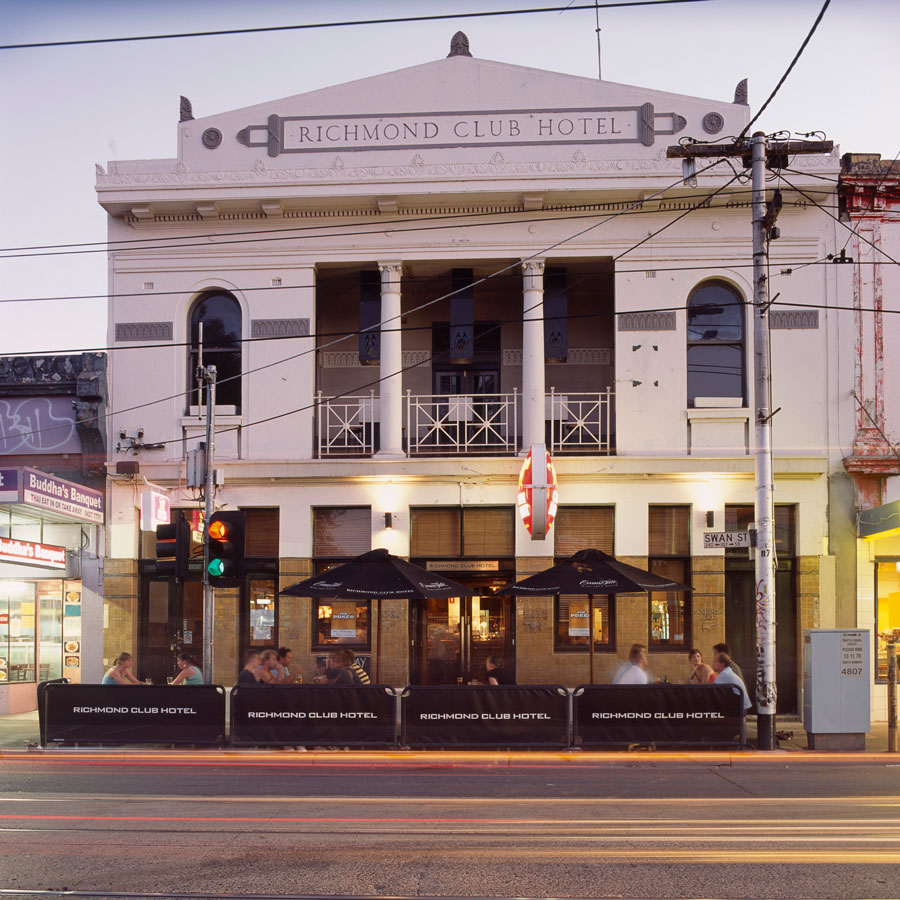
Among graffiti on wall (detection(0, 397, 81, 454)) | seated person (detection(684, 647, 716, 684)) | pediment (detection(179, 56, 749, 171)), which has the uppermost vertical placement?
pediment (detection(179, 56, 749, 171))

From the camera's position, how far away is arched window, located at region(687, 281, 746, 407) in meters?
21.2

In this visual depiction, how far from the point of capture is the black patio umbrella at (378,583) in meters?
16.8

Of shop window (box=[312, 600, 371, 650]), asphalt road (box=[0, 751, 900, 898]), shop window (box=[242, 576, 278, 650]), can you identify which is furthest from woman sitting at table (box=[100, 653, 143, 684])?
shop window (box=[312, 600, 371, 650])

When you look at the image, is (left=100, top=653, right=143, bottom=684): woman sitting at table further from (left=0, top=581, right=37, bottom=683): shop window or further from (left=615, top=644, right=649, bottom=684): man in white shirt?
(left=615, top=644, right=649, bottom=684): man in white shirt

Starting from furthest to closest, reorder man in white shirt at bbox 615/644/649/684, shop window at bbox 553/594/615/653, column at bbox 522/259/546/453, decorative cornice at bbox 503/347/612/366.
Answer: decorative cornice at bbox 503/347/612/366, column at bbox 522/259/546/453, shop window at bbox 553/594/615/653, man in white shirt at bbox 615/644/649/684

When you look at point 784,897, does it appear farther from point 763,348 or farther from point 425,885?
point 763,348

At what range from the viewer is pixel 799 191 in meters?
19.8

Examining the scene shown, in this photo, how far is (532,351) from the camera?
832 inches

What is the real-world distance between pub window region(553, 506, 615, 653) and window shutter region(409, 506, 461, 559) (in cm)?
199

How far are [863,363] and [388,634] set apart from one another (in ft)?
34.6

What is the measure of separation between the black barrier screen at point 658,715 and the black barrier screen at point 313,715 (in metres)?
2.88

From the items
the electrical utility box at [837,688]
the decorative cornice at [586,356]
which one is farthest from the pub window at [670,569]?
the electrical utility box at [837,688]

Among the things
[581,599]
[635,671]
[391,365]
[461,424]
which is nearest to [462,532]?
[461,424]

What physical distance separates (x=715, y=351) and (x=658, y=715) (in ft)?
27.9
